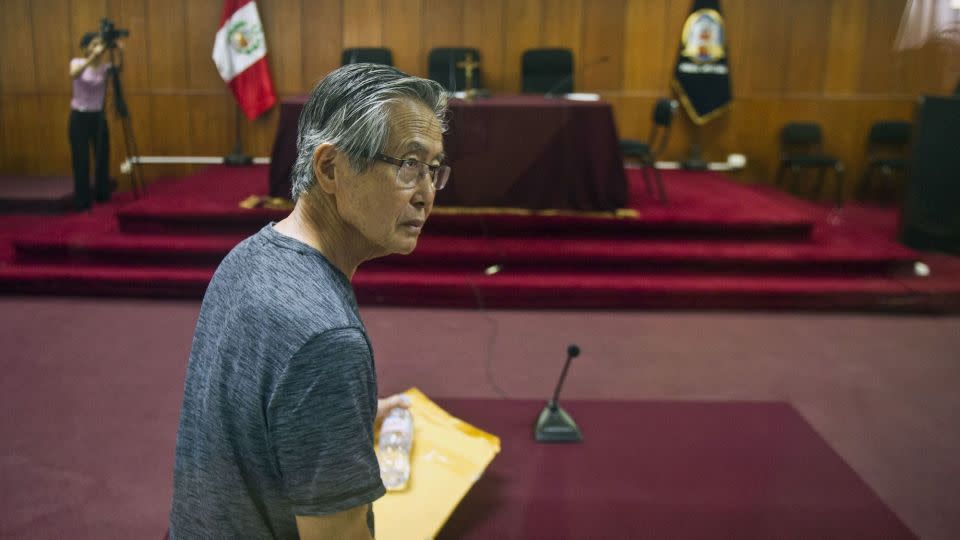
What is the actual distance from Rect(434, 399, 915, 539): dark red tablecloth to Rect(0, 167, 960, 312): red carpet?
6.65 feet

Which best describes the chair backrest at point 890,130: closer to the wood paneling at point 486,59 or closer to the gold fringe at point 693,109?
the wood paneling at point 486,59

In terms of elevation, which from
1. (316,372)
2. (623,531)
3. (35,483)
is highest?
(316,372)

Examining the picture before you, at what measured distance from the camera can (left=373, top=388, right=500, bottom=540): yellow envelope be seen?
5.62ft

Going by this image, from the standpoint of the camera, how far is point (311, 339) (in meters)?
0.85

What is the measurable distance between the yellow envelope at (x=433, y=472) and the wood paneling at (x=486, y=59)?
17.5 feet

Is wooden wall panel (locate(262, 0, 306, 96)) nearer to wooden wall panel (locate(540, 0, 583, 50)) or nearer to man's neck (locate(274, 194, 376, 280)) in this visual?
wooden wall panel (locate(540, 0, 583, 50))

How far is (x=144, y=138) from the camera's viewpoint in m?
7.25

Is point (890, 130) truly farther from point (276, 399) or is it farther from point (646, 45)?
point (276, 399)

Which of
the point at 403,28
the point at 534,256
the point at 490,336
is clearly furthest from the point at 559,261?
the point at 403,28

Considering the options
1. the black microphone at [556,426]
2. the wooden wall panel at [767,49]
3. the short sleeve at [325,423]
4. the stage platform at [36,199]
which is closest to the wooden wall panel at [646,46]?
the wooden wall panel at [767,49]

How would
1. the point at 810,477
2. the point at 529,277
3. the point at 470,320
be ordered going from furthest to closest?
the point at 529,277 < the point at 470,320 < the point at 810,477

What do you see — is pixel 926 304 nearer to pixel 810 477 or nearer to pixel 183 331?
pixel 810 477

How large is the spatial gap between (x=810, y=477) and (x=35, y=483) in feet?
7.59

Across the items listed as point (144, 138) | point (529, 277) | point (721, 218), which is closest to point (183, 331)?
point (529, 277)
